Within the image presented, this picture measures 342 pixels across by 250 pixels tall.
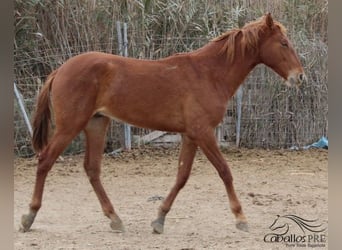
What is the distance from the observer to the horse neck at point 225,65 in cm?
341

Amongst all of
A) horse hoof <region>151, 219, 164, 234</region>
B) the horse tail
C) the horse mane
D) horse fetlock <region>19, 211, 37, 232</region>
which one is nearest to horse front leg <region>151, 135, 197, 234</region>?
horse hoof <region>151, 219, 164, 234</region>

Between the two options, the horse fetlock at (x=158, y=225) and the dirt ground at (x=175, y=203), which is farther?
the horse fetlock at (x=158, y=225)

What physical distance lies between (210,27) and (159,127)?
2.89m

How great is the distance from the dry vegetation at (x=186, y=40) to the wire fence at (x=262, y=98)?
0.01 metres

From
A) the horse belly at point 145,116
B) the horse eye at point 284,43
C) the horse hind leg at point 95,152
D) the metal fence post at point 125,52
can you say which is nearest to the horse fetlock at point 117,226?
the horse hind leg at point 95,152

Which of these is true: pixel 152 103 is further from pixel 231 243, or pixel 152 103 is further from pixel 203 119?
pixel 231 243

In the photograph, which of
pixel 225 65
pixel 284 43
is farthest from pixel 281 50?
pixel 225 65

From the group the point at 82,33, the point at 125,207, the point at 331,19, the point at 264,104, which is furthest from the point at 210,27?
the point at 331,19

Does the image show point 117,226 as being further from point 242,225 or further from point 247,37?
point 247,37

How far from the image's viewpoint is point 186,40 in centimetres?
582

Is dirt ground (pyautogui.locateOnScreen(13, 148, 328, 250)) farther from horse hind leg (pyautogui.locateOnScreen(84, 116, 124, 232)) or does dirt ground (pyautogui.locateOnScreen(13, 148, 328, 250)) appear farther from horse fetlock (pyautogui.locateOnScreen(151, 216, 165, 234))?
horse hind leg (pyautogui.locateOnScreen(84, 116, 124, 232))

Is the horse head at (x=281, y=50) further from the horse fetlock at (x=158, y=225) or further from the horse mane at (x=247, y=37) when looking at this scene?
the horse fetlock at (x=158, y=225)

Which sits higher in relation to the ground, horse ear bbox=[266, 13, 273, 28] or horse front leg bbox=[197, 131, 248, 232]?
horse ear bbox=[266, 13, 273, 28]

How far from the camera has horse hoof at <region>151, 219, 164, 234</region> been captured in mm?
3334
